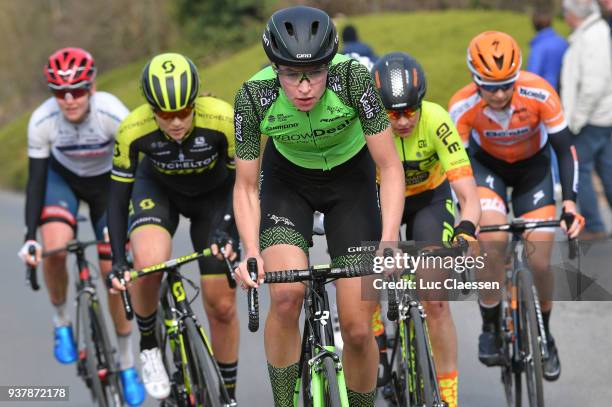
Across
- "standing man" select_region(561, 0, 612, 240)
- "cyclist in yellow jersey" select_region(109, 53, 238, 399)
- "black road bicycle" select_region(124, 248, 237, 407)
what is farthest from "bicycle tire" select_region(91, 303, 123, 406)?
"standing man" select_region(561, 0, 612, 240)

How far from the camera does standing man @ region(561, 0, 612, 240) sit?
10562 millimetres

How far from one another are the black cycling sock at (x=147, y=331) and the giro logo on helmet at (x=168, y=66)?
1530 millimetres

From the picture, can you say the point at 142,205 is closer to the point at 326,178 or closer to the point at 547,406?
the point at 326,178

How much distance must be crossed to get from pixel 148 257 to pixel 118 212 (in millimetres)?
319

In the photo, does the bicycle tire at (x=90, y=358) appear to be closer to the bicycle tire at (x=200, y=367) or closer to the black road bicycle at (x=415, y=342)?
the bicycle tire at (x=200, y=367)

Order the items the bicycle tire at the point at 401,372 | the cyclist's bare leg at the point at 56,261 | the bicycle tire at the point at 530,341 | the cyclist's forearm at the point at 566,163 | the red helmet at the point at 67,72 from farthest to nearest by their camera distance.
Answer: the cyclist's bare leg at the point at 56,261
the red helmet at the point at 67,72
the cyclist's forearm at the point at 566,163
the bicycle tire at the point at 530,341
the bicycle tire at the point at 401,372

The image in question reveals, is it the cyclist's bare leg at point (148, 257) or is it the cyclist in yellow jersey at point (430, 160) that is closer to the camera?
the cyclist in yellow jersey at point (430, 160)

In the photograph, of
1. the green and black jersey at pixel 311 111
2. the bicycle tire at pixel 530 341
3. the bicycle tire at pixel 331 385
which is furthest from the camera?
the bicycle tire at pixel 530 341

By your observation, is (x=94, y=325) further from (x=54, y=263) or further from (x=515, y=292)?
(x=515, y=292)

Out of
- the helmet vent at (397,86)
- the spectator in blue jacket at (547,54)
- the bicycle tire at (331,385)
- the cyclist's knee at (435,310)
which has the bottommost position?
the bicycle tire at (331,385)

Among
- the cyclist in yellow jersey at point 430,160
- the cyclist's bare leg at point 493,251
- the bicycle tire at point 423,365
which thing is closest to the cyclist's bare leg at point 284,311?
the bicycle tire at point 423,365

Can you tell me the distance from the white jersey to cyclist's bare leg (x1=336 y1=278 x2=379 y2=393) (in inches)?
120

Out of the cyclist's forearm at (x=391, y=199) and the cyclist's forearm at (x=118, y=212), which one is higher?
the cyclist's forearm at (x=118, y=212)

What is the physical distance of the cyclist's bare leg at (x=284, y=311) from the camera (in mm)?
5250
